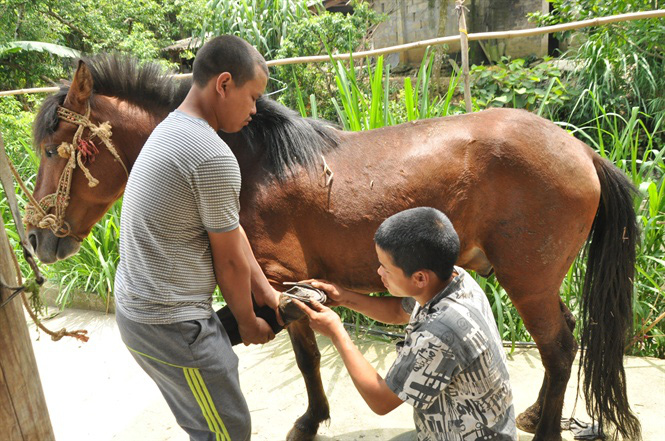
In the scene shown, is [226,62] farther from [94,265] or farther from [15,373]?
[94,265]

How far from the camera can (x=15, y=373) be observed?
160cm

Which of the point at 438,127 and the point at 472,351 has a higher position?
the point at 438,127

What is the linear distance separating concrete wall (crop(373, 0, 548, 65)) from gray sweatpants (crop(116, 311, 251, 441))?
944 centimetres

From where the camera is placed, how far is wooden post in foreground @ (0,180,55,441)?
1574 millimetres

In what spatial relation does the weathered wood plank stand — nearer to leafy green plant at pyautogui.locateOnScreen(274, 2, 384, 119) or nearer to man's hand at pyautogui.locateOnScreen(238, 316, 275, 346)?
man's hand at pyautogui.locateOnScreen(238, 316, 275, 346)

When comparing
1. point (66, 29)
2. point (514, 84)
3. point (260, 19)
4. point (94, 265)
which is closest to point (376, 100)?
point (514, 84)

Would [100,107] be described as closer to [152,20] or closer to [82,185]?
[82,185]

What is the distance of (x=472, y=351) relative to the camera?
58.4 inches

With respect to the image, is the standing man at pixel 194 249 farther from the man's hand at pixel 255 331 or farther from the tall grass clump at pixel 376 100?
the tall grass clump at pixel 376 100

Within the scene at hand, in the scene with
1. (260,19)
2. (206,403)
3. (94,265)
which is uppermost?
(260,19)

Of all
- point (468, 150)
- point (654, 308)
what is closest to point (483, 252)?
point (468, 150)

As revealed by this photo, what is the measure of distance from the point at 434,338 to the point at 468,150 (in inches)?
45.7

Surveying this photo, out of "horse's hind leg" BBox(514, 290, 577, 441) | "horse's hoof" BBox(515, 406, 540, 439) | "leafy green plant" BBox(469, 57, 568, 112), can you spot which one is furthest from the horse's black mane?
"leafy green plant" BBox(469, 57, 568, 112)

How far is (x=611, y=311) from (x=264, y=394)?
2.03 meters
